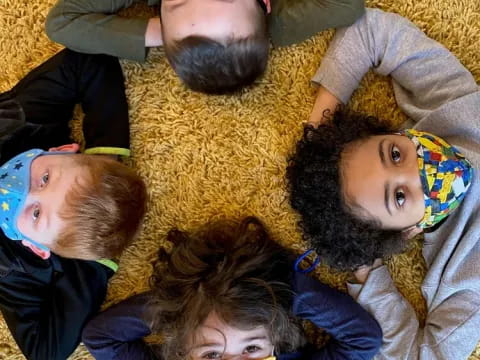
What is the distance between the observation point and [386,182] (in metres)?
0.96

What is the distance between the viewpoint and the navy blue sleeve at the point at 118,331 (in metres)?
1.13

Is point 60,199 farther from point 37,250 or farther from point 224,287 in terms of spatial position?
point 224,287

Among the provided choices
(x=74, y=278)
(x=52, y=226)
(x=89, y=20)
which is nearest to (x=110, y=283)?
(x=74, y=278)

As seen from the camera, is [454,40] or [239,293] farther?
[454,40]

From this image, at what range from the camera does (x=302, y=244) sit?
3.86 ft

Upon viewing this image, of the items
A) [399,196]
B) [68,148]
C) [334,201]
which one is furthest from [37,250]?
[399,196]

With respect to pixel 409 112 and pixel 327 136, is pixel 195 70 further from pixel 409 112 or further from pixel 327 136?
pixel 409 112

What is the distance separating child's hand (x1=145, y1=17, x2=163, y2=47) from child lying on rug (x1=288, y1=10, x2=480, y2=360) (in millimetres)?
306

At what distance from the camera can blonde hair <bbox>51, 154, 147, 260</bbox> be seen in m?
1.03

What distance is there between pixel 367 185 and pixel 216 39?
34cm

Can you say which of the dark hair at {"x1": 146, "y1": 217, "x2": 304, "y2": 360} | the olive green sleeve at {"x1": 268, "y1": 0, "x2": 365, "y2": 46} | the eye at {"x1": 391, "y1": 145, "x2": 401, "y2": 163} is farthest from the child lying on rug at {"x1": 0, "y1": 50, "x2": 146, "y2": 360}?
the eye at {"x1": 391, "y1": 145, "x2": 401, "y2": 163}

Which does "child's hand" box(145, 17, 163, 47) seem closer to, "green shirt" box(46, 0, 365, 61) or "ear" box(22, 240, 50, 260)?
"green shirt" box(46, 0, 365, 61)

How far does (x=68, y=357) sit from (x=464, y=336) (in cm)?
73

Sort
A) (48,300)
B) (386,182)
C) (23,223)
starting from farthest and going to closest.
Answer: (48,300), (23,223), (386,182)
